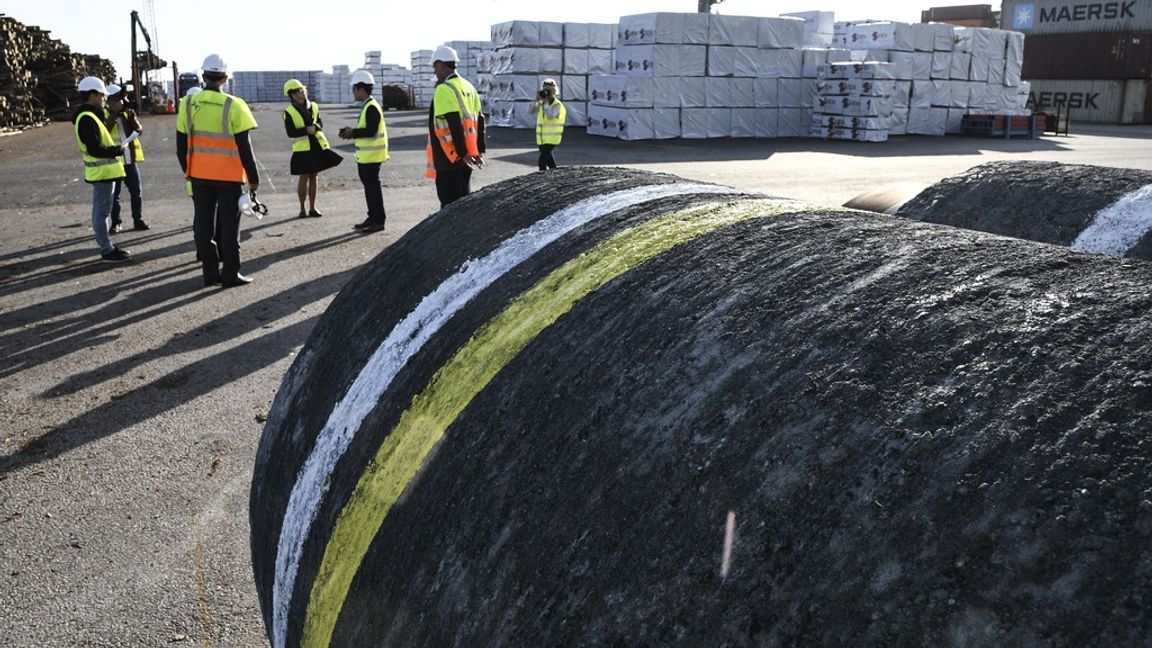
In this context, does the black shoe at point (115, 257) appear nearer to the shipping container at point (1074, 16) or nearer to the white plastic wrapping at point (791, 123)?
the white plastic wrapping at point (791, 123)

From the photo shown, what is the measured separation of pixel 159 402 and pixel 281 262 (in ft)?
11.5

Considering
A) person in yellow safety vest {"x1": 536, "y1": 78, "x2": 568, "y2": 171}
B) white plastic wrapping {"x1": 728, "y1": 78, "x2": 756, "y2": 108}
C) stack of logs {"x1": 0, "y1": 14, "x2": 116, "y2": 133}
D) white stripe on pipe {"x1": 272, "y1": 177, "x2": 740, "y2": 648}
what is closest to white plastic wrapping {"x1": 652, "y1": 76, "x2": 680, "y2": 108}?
white plastic wrapping {"x1": 728, "y1": 78, "x2": 756, "y2": 108}

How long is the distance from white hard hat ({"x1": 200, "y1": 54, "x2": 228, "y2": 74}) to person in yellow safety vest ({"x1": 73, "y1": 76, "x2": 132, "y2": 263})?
6.07 feet

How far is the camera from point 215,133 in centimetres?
691

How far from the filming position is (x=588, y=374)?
1388mm

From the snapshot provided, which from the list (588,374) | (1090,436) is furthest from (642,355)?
(1090,436)

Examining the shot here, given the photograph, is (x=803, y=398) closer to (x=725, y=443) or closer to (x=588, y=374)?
(x=725, y=443)

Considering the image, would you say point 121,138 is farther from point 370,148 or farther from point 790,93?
point 790,93

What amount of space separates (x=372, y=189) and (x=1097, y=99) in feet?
117

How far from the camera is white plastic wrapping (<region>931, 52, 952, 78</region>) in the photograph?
949 inches

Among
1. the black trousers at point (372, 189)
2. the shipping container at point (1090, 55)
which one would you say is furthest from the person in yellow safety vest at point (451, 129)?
the shipping container at point (1090, 55)

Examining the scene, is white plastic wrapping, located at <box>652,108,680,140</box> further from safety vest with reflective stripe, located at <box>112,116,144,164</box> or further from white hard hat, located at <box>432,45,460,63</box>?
white hard hat, located at <box>432,45,460,63</box>

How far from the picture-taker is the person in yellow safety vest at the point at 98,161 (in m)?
8.04

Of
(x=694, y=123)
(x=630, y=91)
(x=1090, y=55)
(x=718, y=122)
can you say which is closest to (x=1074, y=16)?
(x=1090, y=55)
